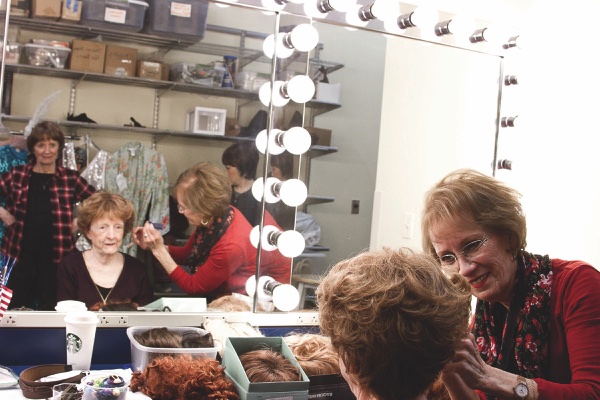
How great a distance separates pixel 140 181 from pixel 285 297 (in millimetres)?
643

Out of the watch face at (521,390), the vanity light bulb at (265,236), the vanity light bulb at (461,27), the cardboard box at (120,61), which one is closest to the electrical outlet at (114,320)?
the vanity light bulb at (265,236)

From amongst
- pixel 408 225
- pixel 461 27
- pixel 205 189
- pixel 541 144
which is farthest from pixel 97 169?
pixel 541 144

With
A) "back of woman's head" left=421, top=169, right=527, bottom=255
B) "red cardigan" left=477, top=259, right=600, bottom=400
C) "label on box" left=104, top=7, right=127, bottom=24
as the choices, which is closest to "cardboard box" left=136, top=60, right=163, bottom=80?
"label on box" left=104, top=7, right=127, bottom=24

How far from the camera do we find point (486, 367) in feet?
4.66

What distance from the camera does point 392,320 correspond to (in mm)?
1134

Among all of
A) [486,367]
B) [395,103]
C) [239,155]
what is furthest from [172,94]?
[486,367]

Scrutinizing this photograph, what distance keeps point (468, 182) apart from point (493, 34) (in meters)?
1.21

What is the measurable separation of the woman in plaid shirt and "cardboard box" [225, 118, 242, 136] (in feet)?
1.52

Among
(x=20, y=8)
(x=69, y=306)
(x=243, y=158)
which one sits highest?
(x=20, y=8)

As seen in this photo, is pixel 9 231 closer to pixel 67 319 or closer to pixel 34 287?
pixel 34 287

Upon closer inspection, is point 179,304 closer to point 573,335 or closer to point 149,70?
point 149,70

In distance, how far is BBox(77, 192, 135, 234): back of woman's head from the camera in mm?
2031

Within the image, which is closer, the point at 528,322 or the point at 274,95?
the point at 528,322

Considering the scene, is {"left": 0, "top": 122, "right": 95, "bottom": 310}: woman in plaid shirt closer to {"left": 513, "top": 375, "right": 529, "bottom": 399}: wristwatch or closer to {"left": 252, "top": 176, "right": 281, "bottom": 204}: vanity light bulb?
{"left": 252, "top": 176, "right": 281, "bottom": 204}: vanity light bulb
